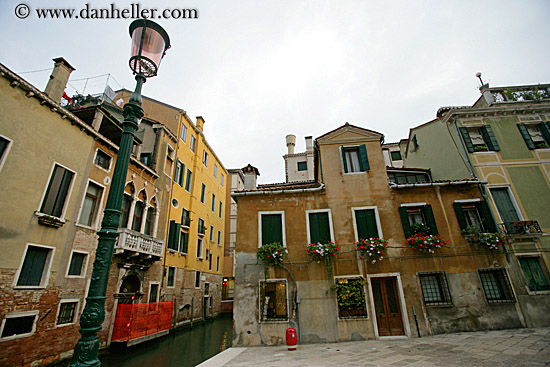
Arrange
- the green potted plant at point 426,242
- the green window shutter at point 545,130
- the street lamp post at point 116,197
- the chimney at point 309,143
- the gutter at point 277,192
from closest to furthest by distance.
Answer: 1. the street lamp post at point 116,197
2. the green potted plant at point 426,242
3. the gutter at point 277,192
4. the green window shutter at point 545,130
5. the chimney at point 309,143

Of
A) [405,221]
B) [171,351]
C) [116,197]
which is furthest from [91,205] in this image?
[405,221]

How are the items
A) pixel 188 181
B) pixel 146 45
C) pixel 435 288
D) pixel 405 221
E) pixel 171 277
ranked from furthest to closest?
pixel 188 181 < pixel 171 277 < pixel 405 221 < pixel 435 288 < pixel 146 45

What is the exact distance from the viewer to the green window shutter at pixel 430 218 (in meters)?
11.4

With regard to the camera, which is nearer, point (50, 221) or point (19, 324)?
point (19, 324)

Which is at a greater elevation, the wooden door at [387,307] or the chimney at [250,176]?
the chimney at [250,176]

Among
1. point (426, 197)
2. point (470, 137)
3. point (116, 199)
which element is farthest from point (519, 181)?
point (116, 199)

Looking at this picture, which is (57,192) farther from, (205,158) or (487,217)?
(487,217)

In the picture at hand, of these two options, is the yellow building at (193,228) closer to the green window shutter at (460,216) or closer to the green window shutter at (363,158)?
the green window shutter at (363,158)

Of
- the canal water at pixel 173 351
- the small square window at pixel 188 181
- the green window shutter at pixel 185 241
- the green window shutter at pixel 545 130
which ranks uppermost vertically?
the small square window at pixel 188 181

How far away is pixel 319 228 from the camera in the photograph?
38.4 feet

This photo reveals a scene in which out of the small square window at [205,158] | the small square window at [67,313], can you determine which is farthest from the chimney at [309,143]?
the small square window at [67,313]

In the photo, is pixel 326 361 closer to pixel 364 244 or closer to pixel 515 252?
pixel 364 244

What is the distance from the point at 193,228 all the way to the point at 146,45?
1854 centimetres

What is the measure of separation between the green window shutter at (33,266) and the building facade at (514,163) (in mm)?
18858
